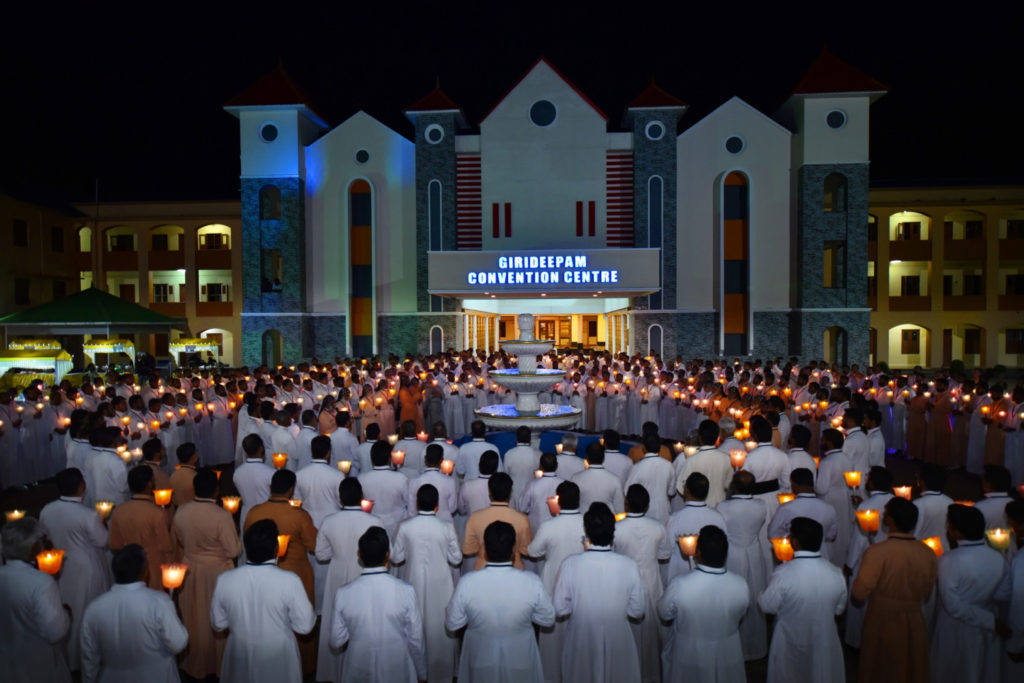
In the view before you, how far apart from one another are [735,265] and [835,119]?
6.62 m

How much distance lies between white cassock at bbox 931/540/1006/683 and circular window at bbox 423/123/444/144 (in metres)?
26.0

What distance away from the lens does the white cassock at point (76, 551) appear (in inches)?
211

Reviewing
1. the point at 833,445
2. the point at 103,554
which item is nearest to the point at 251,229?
the point at 103,554

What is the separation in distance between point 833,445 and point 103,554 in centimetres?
703

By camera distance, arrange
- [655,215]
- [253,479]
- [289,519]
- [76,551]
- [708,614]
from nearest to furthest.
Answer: [708,614] → [289,519] → [76,551] → [253,479] → [655,215]

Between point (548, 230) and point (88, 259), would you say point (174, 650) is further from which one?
point (88, 259)

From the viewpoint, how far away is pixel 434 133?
28094 mm

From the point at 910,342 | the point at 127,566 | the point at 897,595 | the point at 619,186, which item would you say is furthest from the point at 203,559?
the point at 910,342

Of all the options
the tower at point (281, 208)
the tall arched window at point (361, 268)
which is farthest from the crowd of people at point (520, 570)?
the tall arched window at point (361, 268)

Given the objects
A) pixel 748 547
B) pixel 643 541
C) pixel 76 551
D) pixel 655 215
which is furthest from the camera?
pixel 655 215

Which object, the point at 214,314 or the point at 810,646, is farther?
the point at 214,314

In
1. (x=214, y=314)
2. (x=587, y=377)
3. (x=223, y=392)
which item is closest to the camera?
(x=223, y=392)

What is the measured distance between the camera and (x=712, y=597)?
4164 millimetres

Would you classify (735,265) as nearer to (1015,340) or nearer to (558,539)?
(1015,340)
